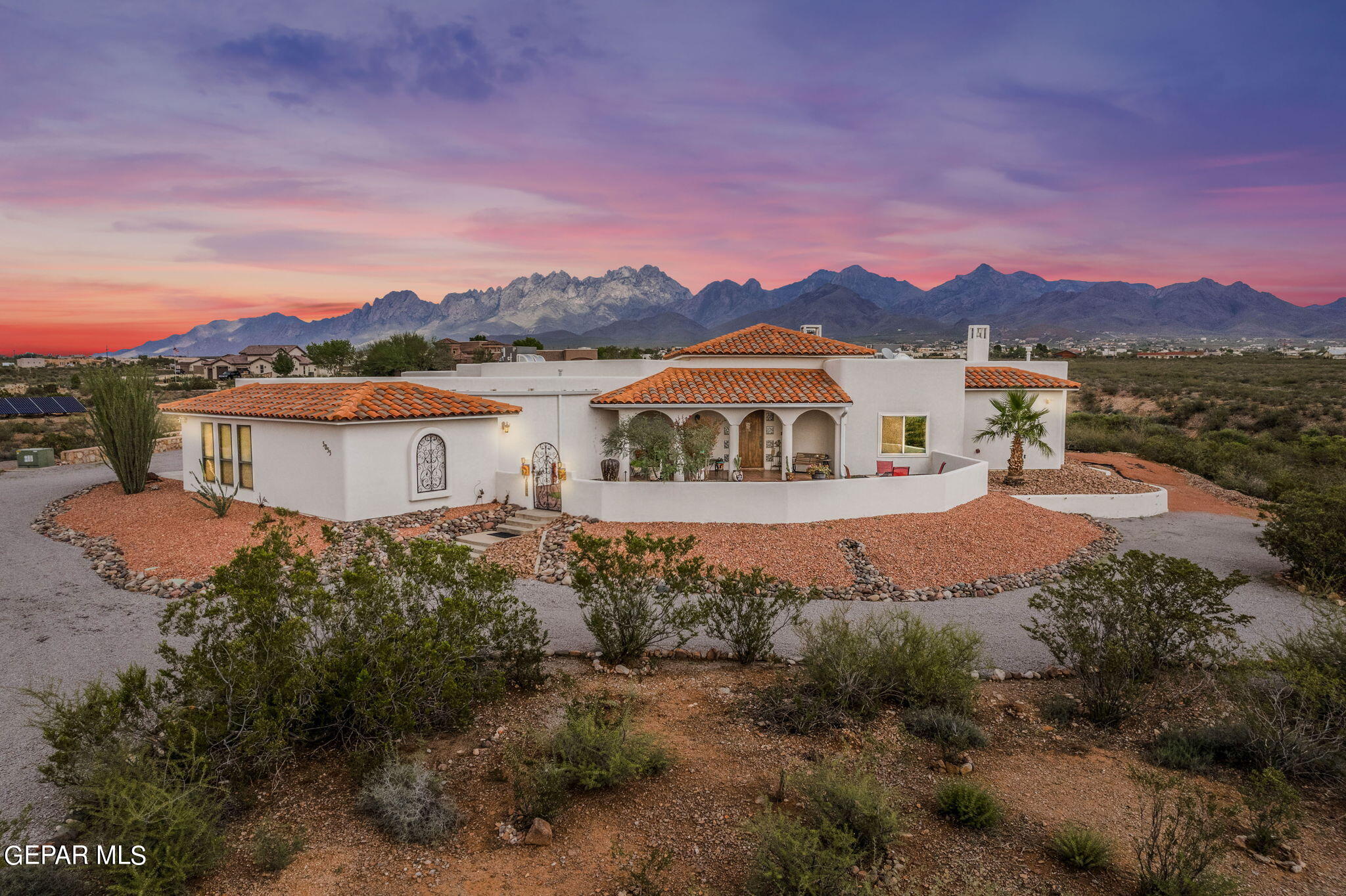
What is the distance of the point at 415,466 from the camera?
16.4m

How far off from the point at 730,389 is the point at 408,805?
16153 mm

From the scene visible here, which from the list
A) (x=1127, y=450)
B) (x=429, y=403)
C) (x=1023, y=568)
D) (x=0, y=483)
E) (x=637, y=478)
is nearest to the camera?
(x=1023, y=568)

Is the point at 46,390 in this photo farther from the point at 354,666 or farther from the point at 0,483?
the point at 354,666

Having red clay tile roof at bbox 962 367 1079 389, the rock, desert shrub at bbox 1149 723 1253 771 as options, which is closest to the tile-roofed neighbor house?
red clay tile roof at bbox 962 367 1079 389

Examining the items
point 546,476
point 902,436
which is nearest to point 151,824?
point 546,476

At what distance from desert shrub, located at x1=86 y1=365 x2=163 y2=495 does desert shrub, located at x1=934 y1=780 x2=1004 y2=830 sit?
22977 millimetres

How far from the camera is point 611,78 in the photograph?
22906 mm

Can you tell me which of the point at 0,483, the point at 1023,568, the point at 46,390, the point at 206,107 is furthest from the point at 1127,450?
the point at 46,390

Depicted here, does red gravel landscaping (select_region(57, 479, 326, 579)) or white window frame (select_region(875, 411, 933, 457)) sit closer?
red gravel landscaping (select_region(57, 479, 326, 579))

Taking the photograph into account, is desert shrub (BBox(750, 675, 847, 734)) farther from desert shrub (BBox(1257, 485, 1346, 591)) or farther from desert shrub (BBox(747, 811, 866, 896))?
desert shrub (BBox(1257, 485, 1346, 591))

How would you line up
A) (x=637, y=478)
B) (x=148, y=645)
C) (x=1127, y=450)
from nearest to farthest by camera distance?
(x=148, y=645), (x=637, y=478), (x=1127, y=450)

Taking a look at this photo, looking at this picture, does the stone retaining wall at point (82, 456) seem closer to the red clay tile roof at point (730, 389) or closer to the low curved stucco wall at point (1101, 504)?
the red clay tile roof at point (730, 389)

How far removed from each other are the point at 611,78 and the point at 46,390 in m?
65.2

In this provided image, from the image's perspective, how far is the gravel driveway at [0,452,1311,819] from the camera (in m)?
7.27
